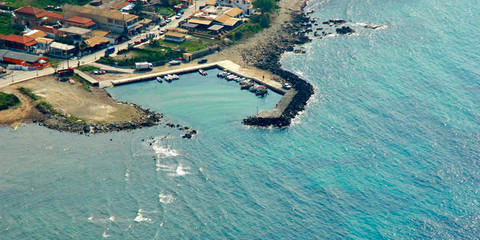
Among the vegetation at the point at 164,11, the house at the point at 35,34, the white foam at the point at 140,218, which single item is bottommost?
the white foam at the point at 140,218

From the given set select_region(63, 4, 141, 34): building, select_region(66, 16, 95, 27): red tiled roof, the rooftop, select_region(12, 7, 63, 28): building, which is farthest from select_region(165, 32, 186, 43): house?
select_region(12, 7, 63, 28): building

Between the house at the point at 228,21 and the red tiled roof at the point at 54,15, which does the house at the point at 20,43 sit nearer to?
the red tiled roof at the point at 54,15

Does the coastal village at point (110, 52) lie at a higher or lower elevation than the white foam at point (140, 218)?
higher

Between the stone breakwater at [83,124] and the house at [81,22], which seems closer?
the stone breakwater at [83,124]

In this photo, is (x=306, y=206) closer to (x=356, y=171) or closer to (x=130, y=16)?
(x=356, y=171)

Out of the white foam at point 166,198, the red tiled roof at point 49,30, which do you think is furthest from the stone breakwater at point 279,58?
the red tiled roof at point 49,30

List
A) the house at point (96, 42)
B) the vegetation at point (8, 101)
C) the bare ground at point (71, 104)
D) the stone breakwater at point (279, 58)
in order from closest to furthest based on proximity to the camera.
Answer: the bare ground at point (71, 104) → the vegetation at point (8, 101) → the stone breakwater at point (279, 58) → the house at point (96, 42)
